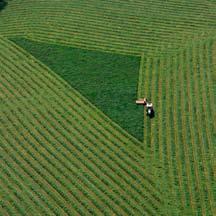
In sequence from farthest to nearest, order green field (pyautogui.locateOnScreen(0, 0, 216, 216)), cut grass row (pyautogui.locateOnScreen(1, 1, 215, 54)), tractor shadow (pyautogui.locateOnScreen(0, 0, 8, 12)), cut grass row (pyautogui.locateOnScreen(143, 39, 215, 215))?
tractor shadow (pyautogui.locateOnScreen(0, 0, 8, 12))
cut grass row (pyautogui.locateOnScreen(1, 1, 215, 54))
cut grass row (pyautogui.locateOnScreen(143, 39, 215, 215))
green field (pyautogui.locateOnScreen(0, 0, 216, 216))

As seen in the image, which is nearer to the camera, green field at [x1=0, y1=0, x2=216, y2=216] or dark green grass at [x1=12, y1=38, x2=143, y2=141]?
green field at [x1=0, y1=0, x2=216, y2=216]

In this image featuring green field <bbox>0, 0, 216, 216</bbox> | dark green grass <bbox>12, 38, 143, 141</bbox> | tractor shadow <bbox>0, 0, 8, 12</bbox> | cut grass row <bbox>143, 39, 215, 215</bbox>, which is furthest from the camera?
tractor shadow <bbox>0, 0, 8, 12</bbox>

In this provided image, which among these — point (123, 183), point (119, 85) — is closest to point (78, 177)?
point (123, 183)

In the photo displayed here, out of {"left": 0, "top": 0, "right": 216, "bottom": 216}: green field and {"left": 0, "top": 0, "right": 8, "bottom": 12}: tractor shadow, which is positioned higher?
{"left": 0, "top": 0, "right": 8, "bottom": 12}: tractor shadow

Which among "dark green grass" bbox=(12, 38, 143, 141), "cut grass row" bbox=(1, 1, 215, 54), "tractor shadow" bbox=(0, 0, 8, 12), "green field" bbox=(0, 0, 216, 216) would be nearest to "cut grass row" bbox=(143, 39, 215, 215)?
"green field" bbox=(0, 0, 216, 216)

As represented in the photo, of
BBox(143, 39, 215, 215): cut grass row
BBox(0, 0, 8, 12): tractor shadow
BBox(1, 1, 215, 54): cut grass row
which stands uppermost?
BBox(0, 0, 8, 12): tractor shadow

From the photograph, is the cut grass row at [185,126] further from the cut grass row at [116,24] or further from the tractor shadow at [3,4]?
the tractor shadow at [3,4]

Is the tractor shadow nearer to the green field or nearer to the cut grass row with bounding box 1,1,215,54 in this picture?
the green field
